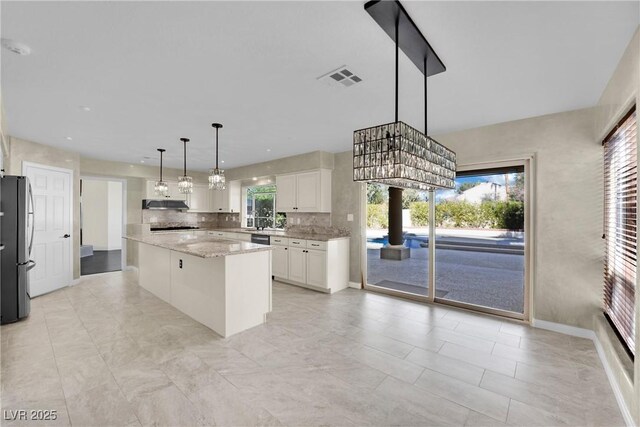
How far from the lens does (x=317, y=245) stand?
4805 mm

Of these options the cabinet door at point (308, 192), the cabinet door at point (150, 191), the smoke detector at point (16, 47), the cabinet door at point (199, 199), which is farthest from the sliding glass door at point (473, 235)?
the cabinet door at point (150, 191)

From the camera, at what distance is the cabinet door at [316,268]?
4.69 metres

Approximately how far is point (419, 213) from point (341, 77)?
276cm

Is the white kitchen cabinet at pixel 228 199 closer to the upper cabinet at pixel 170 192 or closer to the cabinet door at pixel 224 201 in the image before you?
the cabinet door at pixel 224 201

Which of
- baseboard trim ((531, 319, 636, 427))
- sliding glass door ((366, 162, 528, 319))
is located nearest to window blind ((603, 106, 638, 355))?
baseboard trim ((531, 319, 636, 427))

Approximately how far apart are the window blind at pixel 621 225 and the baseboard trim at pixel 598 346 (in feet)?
0.97

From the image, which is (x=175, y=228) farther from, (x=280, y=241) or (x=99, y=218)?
(x=99, y=218)

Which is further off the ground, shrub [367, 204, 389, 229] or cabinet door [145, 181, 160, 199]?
cabinet door [145, 181, 160, 199]

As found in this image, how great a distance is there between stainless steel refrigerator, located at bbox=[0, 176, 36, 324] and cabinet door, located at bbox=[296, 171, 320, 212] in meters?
3.92

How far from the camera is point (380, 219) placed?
535 cm

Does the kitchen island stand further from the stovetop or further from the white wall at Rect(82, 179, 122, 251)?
the white wall at Rect(82, 179, 122, 251)

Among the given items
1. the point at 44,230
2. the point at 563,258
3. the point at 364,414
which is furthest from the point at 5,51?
the point at 563,258

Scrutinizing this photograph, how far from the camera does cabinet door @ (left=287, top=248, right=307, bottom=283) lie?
500 cm

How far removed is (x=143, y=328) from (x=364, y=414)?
2.71 meters
